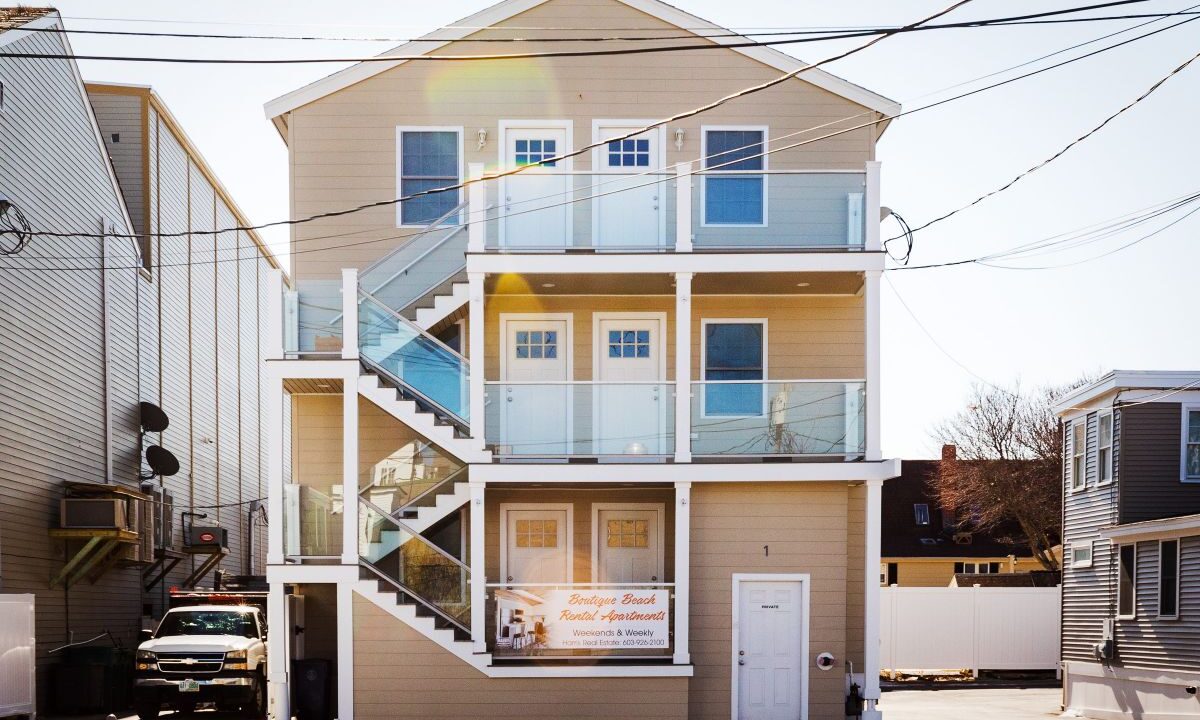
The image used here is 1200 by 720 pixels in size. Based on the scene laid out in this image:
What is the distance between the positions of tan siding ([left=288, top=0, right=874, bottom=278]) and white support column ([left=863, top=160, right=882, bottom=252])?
2.03m

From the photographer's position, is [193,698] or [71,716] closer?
[193,698]

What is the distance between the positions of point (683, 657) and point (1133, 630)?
11.6m

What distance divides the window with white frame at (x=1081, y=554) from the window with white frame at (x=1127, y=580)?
4.94ft

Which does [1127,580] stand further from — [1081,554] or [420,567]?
[420,567]

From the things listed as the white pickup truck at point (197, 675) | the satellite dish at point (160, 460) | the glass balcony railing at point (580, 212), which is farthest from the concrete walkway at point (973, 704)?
the satellite dish at point (160, 460)

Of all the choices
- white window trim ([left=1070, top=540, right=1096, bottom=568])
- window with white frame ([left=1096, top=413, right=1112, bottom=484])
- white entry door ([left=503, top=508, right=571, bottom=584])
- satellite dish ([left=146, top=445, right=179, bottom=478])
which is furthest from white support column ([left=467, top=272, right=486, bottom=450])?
white window trim ([left=1070, top=540, right=1096, bottom=568])

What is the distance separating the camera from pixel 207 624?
20734 mm

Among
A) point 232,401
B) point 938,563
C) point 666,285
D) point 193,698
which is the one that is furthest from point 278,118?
point 938,563

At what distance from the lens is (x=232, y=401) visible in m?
37.6

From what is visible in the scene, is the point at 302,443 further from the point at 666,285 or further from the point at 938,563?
the point at 938,563

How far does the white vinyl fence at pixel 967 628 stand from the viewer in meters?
34.0

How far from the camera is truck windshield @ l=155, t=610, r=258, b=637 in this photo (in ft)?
67.7

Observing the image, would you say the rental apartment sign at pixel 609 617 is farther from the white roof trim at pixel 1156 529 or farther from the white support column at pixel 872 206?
the white roof trim at pixel 1156 529

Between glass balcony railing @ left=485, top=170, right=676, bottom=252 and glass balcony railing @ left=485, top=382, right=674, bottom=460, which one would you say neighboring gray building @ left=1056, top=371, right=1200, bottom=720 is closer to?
glass balcony railing @ left=485, top=382, right=674, bottom=460
